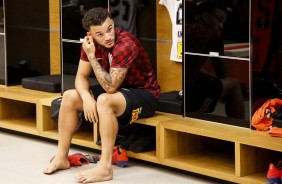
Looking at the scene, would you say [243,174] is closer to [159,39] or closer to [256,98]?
[256,98]

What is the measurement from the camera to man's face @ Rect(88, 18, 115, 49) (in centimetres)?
491

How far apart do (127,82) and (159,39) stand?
0.86 metres

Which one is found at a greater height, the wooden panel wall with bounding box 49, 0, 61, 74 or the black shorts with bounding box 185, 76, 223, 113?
the wooden panel wall with bounding box 49, 0, 61, 74

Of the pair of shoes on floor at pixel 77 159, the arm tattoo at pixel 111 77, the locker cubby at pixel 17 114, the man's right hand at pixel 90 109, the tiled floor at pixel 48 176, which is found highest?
the arm tattoo at pixel 111 77

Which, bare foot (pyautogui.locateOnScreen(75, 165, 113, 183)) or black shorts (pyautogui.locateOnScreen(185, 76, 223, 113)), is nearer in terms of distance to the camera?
bare foot (pyautogui.locateOnScreen(75, 165, 113, 183))

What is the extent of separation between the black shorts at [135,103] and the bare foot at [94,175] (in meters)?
0.37

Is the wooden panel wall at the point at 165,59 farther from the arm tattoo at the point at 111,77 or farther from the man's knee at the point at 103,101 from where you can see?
the man's knee at the point at 103,101

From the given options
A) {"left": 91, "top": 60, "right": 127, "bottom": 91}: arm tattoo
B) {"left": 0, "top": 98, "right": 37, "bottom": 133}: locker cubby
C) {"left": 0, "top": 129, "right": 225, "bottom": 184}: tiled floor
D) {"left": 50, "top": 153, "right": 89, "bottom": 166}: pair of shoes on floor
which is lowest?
{"left": 0, "top": 129, "right": 225, "bottom": 184}: tiled floor

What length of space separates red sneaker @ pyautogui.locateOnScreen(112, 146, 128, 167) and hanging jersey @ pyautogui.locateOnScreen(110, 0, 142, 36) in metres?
0.93

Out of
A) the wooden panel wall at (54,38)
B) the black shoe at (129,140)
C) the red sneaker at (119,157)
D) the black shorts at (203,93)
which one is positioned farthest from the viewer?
the wooden panel wall at (54,38)

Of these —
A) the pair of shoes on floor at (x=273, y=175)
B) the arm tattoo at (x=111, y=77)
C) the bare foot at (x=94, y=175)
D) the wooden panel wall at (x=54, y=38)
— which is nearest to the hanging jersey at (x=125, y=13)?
the arm tattoo at (x=111, y=77)

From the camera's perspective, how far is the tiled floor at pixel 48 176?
15.8 feet

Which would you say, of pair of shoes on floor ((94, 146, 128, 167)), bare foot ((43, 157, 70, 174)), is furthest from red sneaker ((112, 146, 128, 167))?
bare foot ((43, 157, 70, 174))

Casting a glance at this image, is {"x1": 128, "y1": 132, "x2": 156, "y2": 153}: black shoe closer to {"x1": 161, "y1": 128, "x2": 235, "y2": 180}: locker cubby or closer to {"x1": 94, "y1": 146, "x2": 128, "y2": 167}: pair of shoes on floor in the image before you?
{"x1": 94, "y1": 146, "x2": 128, "y2": 167}: pair of shoes on floor
